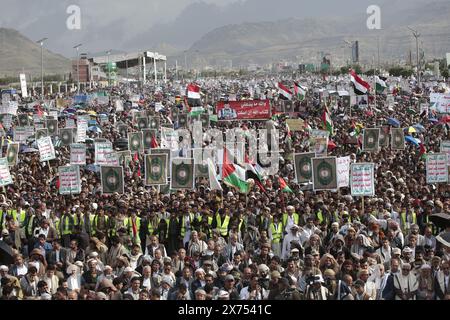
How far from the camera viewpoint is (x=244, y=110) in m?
32.0

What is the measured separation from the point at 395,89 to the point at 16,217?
140ft

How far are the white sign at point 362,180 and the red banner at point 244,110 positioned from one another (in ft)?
51.6

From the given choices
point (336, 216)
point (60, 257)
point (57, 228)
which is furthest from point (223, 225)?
point (60, 257)

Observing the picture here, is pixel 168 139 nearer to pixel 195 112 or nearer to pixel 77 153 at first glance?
pixel 77 153

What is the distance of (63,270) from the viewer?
38.5 feet

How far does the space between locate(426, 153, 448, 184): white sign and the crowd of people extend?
216 millimetres

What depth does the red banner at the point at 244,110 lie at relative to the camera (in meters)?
31.7

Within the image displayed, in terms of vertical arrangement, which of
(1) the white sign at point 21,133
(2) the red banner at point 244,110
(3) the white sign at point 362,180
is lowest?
(3) the white sign at point 362,180

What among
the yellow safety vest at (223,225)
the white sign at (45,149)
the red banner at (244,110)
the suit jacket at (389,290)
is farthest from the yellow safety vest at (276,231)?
the red banner at (244,110)

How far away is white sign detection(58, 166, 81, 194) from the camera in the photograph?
696 inches

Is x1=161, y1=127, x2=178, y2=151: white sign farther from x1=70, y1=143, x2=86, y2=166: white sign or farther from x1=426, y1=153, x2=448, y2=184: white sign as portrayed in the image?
x1=426, y1=153, x2=448, y2=184: white sign

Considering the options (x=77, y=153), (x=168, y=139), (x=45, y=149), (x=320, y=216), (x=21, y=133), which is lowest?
(x=320, y=216)

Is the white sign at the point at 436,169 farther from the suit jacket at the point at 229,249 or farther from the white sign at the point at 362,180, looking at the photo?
the suit jacket at the point at 229,249

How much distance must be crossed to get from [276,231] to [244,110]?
18756 mm
